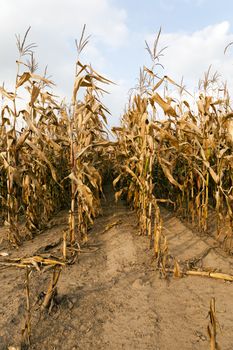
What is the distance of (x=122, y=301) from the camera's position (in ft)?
7.41

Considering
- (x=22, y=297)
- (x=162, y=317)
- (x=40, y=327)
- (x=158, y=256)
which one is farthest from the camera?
(x=158, y=256)

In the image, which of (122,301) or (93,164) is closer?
(122,301)

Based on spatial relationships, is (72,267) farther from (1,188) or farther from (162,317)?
(1,188)

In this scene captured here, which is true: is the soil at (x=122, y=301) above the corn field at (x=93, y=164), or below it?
below

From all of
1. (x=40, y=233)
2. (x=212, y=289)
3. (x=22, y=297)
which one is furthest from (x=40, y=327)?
(x=40, y=233)

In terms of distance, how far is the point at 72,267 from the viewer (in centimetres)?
284

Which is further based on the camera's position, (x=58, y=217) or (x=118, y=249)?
(x=58, y=217)

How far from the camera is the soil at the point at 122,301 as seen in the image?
1.82 meters

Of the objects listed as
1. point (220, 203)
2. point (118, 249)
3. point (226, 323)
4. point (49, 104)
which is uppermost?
point (49, 104)

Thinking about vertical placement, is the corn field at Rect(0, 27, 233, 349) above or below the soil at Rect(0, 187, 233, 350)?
above

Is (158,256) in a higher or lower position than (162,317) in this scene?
higher

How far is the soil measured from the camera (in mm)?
1823

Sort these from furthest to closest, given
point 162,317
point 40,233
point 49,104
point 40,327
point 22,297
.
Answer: point 49,104 < point 40,233 < point 22,297 < point 162,317 < point 40,327

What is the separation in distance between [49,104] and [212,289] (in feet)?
10.4
